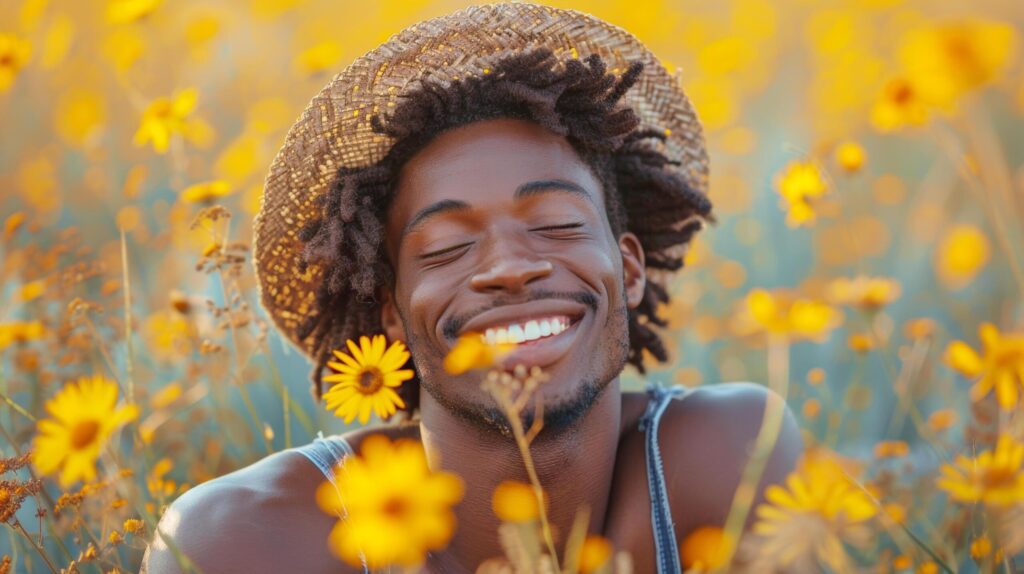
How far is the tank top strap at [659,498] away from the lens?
2682 mm

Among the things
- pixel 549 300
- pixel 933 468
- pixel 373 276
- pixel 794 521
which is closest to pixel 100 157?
pixel 373 276

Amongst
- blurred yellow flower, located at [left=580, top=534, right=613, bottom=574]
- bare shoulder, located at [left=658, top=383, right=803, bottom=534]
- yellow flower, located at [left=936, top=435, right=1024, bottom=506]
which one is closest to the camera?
yellow flower, located at [left=936, top=435, right=1024, bottom=506]

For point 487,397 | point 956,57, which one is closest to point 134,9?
point 487,397

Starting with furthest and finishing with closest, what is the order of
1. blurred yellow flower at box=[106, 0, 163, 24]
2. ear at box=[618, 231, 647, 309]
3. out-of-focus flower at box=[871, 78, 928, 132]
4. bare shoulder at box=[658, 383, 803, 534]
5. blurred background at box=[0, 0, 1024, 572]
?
blurred yellow flower at box=[106, 0, 163, 24]
blurred background at box=[0, 0, 1024, 572]
ear at box=[618, 231, 647, 309]
bare shoulder at box=[658, 383, 803, 534]
out-of-focus flower at box=[871, 78, 928, 132]

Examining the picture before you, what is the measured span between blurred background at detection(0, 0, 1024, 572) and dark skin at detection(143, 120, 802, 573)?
0.22m

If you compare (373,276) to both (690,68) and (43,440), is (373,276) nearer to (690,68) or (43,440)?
(43,440)

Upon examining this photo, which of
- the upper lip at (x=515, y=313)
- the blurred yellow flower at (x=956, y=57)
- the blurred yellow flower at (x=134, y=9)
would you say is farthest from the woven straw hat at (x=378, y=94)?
the blurred yellow flower at (x=134, y=9)

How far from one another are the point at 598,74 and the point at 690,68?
12.3 feet

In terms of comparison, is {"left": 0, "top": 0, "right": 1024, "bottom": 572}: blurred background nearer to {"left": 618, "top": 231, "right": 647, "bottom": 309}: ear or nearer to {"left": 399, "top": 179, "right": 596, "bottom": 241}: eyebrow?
{"left": 618, "top": 231, "right": 647, "bottom": 309}: ear

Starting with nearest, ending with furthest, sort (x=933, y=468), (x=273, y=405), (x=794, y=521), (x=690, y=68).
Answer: (x=794, y=521) → (x=933, y=468) → (x=273, y=405) → (x=690, y=68)

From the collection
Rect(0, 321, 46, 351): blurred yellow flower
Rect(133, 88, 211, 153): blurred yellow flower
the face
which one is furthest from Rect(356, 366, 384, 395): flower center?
Rect(133, 88, 211, 153): blurred yellow flower

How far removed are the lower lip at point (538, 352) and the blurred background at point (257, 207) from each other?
44 cm

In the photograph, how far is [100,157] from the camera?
5.13 meters

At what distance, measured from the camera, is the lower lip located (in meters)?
2.36
